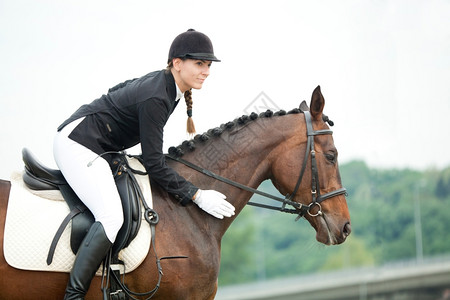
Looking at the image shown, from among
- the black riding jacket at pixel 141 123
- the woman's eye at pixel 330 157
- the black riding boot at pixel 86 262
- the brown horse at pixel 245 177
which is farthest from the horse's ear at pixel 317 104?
the black riding boot at pixel 86 262

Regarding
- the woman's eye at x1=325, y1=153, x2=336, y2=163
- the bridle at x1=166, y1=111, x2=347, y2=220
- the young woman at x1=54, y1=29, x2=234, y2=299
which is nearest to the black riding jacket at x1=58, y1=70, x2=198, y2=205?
the young woman at x1=54, y1=29, x2=234, y2=299

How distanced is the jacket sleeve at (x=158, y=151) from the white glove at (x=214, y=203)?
8cm

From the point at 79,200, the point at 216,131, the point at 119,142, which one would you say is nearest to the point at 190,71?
the point at 216,131

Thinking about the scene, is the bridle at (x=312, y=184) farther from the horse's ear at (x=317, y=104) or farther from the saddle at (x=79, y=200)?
the saddle at (x=79, y=200)

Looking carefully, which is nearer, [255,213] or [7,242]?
[7,242]

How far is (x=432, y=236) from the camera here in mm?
42438

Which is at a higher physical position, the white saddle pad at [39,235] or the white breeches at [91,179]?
the white breeches at [91,179]

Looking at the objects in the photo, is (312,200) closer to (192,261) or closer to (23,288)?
(192,261)

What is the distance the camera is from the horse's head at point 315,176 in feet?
15.3

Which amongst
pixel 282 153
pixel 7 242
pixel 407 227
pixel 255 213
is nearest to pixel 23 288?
pixel 7 242

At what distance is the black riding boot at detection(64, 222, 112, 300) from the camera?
3.90 metres

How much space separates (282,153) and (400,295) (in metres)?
28.8

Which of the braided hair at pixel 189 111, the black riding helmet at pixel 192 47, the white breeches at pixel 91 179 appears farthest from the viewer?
the braided hair at pixel 189 111

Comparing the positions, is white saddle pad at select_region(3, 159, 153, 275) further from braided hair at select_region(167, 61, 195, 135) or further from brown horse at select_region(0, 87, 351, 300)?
braided hair at select_region(167, 61, 195, 135)
